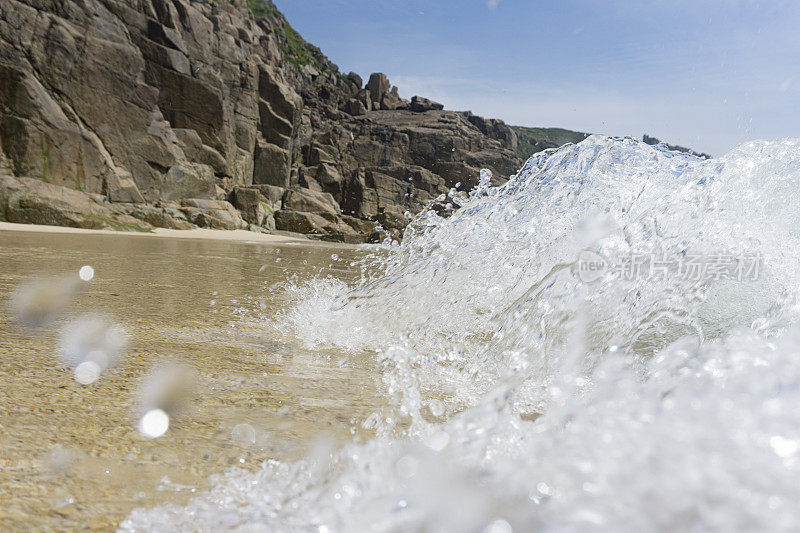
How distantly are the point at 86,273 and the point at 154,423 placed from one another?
3829mm

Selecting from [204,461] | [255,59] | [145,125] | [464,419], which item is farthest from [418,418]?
[255,59]

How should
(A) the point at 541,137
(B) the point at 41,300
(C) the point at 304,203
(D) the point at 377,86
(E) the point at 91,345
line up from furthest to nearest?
(A) the point at 541,137 < (D) the point at 377,86 < (C) the point at 304,203 < (B) the point at 41,300 < (E) the point at 91,345

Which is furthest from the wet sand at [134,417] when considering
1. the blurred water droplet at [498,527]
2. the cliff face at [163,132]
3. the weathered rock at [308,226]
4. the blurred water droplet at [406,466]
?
the weathered rock at [308,226]

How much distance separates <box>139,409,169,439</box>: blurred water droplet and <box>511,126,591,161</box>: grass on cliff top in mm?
67208

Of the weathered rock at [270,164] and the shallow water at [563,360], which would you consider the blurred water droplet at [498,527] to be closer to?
the shallow water at [563,360]

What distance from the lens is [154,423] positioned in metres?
1.44

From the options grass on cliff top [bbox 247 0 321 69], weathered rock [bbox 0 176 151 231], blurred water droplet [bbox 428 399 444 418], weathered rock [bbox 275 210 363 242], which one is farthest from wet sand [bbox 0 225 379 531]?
grass on cliff top [bbox 247 0 321 69]

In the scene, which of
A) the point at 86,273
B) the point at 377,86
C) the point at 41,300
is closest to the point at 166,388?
the point at 41,300

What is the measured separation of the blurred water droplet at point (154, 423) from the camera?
4.52 feet

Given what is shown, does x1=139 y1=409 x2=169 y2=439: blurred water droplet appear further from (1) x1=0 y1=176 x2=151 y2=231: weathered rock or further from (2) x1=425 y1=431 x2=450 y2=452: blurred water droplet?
(1) x1=0 y1=176 x2=151 y2=231: weathered rock

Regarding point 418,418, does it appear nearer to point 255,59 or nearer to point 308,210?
point 308,210

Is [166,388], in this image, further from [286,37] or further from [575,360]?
[286,37]

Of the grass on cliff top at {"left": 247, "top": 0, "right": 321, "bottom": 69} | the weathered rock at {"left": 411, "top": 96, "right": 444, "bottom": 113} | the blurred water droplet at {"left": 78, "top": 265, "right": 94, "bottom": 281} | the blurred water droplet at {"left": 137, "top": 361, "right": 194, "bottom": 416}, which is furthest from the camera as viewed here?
the weathered rock at {"left": 411, "top": 96, "right": 444, "bottom": 113}

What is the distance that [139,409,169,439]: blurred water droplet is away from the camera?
54.2 inches
